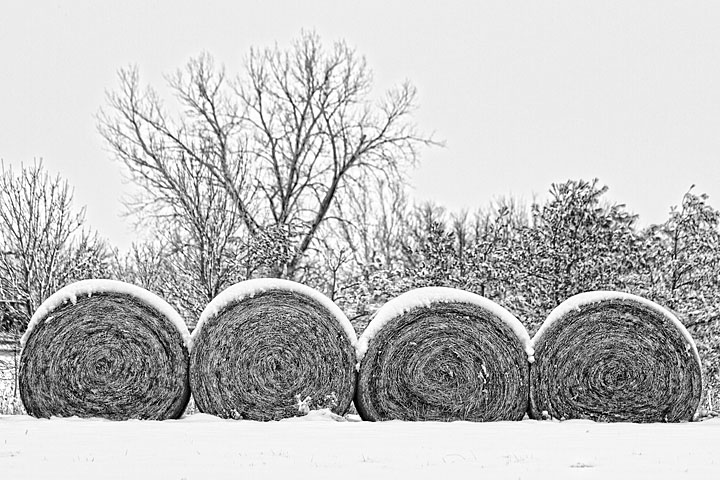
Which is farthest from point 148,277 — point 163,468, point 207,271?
point 163,468

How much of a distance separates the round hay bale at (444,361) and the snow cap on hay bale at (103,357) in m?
1.90

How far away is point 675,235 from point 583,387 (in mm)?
5864

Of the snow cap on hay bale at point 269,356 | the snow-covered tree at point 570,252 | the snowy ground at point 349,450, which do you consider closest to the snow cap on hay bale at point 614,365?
the snowy ground at point 349,450

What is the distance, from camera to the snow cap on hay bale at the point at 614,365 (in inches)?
347

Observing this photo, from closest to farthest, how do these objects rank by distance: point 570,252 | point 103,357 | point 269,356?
point 103,357 → point 269,356 → point 570,252

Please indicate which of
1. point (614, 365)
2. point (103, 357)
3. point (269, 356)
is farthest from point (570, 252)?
point (103, 357)

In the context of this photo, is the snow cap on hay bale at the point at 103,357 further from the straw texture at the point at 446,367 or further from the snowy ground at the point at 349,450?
the straw texture at the point at 446,367

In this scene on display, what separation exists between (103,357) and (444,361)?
336cm

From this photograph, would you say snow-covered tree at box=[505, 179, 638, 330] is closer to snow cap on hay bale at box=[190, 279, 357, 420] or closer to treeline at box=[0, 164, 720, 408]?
treeline at box=[0, 164, 720, 408]

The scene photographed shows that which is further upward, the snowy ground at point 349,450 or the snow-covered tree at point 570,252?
the snow-covered tree at point 570,252

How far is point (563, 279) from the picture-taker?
12.5 m

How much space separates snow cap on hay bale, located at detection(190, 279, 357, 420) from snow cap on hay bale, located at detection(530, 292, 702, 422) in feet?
6.65

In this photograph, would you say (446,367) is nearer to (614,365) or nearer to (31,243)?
(614,365)

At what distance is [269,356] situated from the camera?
8680 mm
